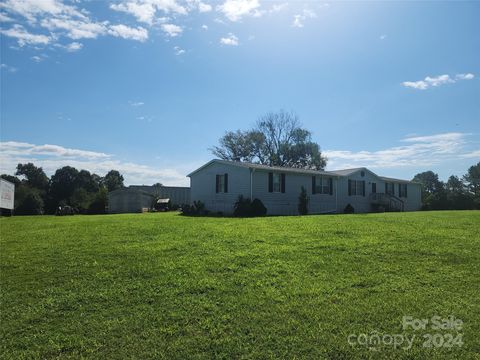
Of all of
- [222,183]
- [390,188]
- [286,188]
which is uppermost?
[390,188]

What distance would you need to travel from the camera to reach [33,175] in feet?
195

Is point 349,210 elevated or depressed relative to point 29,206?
depressed

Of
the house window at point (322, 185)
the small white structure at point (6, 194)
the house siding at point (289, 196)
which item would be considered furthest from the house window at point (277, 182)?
the small white structure at point (6, 194)

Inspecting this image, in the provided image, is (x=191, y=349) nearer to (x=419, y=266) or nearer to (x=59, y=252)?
(x=419, y=266)

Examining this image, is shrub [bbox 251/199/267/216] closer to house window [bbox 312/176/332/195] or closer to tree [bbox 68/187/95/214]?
house window [bbox 312/176/332/195]

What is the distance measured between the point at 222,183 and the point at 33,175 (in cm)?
4683

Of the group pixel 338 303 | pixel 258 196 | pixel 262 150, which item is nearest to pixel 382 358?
pixel 338 303

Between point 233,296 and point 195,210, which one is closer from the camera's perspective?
point 233,296

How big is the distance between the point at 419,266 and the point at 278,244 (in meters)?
2.85

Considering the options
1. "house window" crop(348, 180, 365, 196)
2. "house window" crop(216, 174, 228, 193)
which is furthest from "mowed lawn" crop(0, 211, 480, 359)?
"house window" crop(348, 180, 365, 196)

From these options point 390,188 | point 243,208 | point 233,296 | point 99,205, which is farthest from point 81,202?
point 233,296

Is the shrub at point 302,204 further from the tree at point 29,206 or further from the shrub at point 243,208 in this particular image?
the tree at point 29,206

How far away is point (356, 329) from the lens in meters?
4.29

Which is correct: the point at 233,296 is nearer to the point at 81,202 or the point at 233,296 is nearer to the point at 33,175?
the point at 81,202
